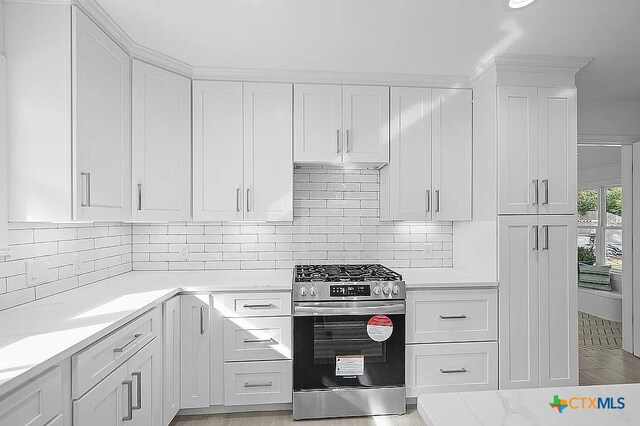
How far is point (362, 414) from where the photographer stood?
266cm

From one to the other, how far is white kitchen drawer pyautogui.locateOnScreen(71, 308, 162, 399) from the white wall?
4090 mm

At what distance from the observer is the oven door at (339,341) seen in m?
2.62

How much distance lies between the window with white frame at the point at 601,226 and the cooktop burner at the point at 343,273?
5.00 meters

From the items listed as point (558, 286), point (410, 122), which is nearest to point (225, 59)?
point (410, 122)

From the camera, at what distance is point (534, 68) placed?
2.80 meters

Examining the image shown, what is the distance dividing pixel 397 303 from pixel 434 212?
863mm

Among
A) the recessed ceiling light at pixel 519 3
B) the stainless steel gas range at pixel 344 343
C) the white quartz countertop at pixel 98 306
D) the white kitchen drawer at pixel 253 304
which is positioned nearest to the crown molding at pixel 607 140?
the white quartz countertop at pixel 98 306

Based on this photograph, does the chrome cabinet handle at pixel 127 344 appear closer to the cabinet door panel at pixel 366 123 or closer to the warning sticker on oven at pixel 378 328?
the warning sticker on oven at pixel 378 328

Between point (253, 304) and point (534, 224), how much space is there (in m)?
2.07

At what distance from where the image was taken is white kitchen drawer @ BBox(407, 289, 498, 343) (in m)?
2.76

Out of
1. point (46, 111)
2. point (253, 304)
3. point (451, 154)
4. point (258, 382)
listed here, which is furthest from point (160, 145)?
point (451, 154)

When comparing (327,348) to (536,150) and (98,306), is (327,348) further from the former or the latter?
(536,150)

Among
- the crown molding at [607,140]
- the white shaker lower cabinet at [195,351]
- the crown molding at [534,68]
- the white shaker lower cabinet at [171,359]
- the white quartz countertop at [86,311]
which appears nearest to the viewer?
the white quartz countertop at [86,311]

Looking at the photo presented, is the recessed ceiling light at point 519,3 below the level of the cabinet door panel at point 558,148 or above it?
above
